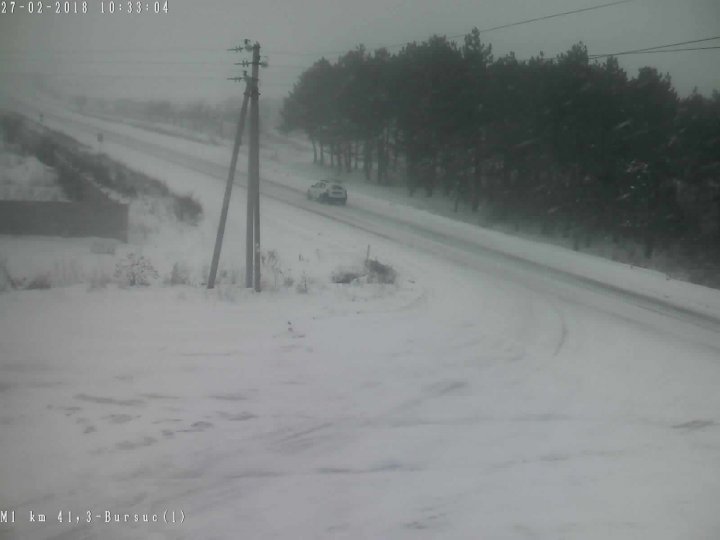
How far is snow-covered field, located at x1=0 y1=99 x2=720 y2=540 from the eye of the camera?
5.87 meters

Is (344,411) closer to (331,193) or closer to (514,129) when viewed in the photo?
(331,193)

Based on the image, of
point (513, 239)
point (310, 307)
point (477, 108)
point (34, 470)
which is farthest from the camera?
point (477, 108)

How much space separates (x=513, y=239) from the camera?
1137 inches

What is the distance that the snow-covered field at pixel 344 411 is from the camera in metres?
5.87

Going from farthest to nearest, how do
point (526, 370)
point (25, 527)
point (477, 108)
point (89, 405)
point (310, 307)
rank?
point (477, 108), point (310, 307), point (526, 370), point (89, 405), point (25, 527)

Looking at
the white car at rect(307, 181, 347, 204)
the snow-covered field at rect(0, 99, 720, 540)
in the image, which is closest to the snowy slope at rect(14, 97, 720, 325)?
the white car at rect(307, 181, 347, 204)

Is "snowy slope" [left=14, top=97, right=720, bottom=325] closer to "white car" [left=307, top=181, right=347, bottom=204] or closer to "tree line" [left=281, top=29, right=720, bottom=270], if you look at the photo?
"white car" [left=307, top=181, right=347, bottom=204]

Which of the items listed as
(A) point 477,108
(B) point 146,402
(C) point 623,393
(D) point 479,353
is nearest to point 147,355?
(B) point 146,402

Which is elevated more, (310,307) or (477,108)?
(477,108)

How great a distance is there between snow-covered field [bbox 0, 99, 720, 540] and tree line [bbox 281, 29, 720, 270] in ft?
62.4

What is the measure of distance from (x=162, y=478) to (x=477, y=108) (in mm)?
36446

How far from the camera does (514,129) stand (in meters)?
39.7

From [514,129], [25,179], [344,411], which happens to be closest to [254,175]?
[25,179]

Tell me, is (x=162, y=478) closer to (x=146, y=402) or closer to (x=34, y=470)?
(x=34, y=470)
